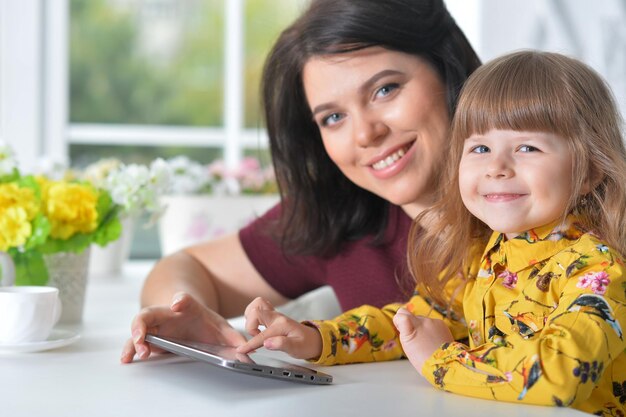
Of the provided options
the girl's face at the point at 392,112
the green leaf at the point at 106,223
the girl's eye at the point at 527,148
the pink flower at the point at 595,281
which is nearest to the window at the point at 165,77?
the green leaf at the point at 106,223

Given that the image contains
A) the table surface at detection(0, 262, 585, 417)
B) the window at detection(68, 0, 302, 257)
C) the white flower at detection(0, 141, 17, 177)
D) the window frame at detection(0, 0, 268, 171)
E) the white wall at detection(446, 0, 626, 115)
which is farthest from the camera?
the window at detection(68, 0, 302, 257)

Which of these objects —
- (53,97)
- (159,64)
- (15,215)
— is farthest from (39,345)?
(159,64)

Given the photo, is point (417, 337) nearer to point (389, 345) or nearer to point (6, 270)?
point (389, 345)

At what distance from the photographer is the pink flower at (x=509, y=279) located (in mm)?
1109

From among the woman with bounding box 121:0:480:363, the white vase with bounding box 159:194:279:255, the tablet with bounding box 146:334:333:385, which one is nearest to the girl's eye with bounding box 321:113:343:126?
the woman with bounding box 121:0:480:363

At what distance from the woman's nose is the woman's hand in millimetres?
432

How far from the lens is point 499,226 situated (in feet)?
3.58

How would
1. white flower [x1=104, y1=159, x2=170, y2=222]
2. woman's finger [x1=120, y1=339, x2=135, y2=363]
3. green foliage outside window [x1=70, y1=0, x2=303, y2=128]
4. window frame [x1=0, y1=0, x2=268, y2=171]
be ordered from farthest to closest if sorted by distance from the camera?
green foliage outside window [x1=70, y1=0, x2=303, y2=128] → window frame [x1=0, y1=0, x2=268, y2=171] → white flower [x1=104, y1=159, x2=170, y2=222] → woman's finger [x1=120, y1=339, x2=135, y2=363]

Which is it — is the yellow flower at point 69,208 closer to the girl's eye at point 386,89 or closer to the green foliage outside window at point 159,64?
the girl's eye at point 386,89

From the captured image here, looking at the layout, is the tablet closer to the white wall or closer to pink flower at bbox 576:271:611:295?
pink flower at bbox 576:271:611:295

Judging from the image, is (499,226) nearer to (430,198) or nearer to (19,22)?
(430,198)

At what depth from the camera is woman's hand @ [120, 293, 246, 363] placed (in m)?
1.22

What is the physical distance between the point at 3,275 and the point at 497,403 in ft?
2.97

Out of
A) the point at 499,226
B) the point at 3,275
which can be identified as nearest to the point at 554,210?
the point at 499,226
